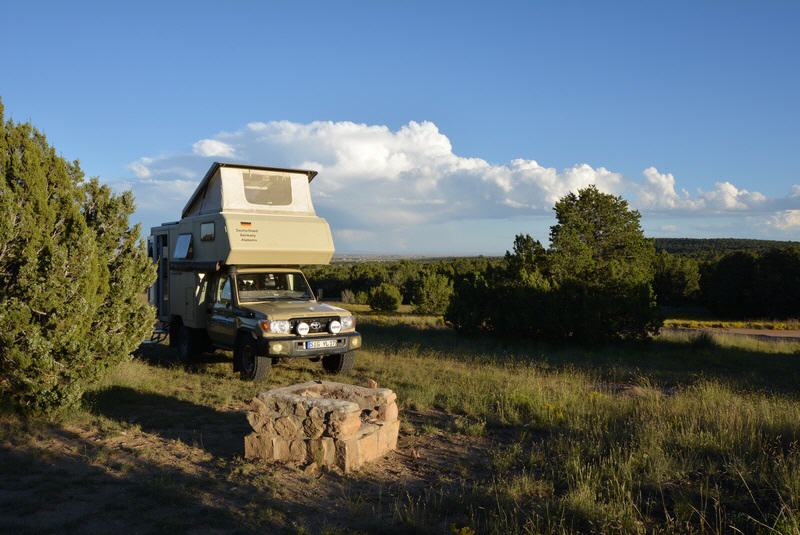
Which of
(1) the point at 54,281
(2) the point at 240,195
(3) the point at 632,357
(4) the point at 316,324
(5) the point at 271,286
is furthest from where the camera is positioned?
(3) the point at 632,357

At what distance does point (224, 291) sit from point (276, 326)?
6.98 feet

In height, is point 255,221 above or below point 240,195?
below

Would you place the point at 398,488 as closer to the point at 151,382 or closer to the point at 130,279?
the point at 130,279

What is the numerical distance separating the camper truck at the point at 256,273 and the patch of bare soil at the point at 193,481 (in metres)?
2.68

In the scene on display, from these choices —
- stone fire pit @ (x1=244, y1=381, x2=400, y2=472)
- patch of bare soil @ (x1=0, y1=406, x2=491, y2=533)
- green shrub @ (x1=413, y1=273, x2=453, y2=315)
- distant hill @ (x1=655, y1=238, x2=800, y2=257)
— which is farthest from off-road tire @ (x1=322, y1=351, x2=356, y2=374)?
distant hill @ (x1=655, y1=238, x2=800, y2=257)

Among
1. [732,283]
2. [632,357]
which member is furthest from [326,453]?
[732,283]

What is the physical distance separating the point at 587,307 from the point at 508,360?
207 inches

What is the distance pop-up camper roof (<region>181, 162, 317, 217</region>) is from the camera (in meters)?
11.7

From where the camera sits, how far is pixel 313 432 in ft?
21.1

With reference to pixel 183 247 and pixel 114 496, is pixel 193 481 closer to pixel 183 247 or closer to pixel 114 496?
pixel 114 496

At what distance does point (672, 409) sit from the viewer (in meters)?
8.01

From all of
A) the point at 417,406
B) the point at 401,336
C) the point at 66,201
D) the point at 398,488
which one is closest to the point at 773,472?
the point at 398,488

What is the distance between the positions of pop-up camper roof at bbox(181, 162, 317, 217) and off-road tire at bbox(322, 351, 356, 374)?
311cm

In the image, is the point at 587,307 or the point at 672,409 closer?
the point at 672,409
